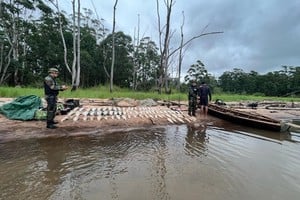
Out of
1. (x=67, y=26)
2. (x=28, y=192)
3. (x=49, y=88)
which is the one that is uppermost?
(x=67, y=26)

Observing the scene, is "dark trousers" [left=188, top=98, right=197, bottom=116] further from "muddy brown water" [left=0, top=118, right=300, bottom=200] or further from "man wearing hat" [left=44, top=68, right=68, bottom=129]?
"man wearing hat" [left=44, top=68, right=68, bottom=129]

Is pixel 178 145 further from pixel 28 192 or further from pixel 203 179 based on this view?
pixel 28 192

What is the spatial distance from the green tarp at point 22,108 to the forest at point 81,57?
9.97 m

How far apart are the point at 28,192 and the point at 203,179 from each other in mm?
2629

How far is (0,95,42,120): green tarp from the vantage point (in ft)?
28.5

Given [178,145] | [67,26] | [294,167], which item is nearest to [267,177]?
[294,167]

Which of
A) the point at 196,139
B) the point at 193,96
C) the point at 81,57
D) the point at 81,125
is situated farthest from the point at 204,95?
the point at 81,57

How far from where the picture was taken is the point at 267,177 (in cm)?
450

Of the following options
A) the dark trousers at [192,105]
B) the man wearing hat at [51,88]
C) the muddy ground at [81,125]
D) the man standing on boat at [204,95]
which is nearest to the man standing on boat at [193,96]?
the dark trousers at [192,105]

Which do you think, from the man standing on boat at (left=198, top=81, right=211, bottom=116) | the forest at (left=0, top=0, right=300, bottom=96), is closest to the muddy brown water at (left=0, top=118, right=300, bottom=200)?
the man standing on boat at (left=198, top=81, right=211, bottom=116)

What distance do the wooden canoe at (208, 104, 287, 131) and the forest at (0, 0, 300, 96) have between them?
33.3 feet

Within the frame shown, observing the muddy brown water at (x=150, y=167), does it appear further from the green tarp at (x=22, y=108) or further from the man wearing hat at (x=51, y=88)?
the green tarp at (x=22, y=108)

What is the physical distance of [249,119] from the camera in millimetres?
9844

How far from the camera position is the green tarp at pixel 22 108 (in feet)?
28.5
